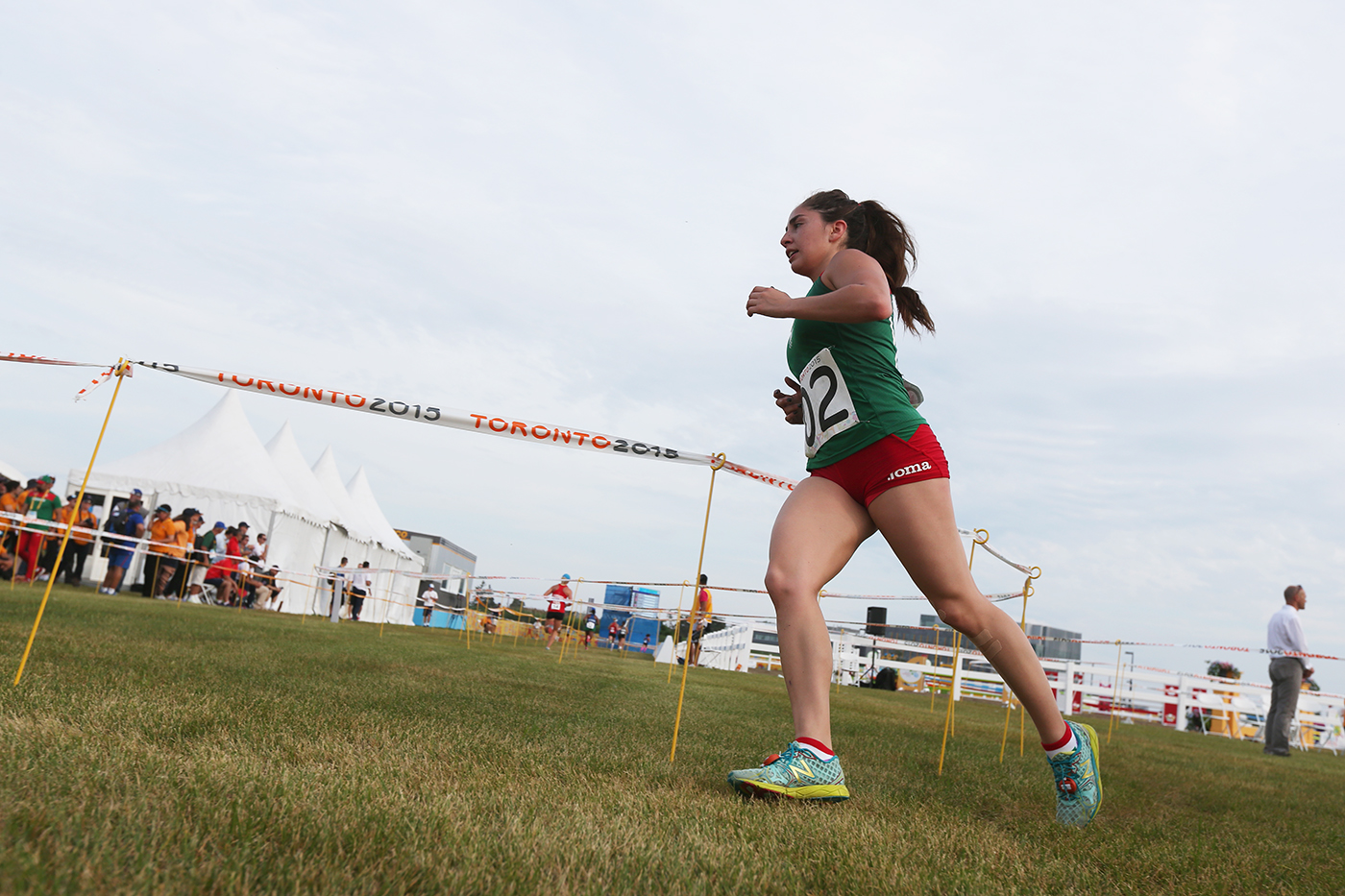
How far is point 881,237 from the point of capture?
133 inches

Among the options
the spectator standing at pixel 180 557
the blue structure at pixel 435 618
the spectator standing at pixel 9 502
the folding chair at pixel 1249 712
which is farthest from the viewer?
the blue structure at pixel 435 618

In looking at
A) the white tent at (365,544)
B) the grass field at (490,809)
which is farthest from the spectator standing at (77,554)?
the grass field at (490,809)

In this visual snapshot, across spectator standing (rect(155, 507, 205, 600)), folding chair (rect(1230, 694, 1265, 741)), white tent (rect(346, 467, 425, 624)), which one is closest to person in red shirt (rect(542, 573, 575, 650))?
spectator standing (rect(155, 507, 205, 600))

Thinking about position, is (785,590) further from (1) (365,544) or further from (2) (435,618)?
(2) (435,618)

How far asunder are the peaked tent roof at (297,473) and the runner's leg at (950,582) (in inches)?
902

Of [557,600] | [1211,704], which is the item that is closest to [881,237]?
[557,600]

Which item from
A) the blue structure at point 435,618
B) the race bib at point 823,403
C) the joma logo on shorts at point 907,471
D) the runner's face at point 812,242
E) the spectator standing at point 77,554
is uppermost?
the runner's face at point 812,242

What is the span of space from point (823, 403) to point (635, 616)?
87.3ft

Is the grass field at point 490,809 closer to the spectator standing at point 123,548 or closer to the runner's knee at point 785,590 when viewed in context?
the runner's knee at point 785,590

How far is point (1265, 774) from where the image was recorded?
7.13 meters

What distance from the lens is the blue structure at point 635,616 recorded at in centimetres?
2945

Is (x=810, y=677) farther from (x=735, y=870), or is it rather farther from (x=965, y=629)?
(x=735, y=870)

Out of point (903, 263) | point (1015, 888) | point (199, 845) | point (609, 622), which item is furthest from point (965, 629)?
point (609, 622)

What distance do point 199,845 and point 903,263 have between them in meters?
2.94
